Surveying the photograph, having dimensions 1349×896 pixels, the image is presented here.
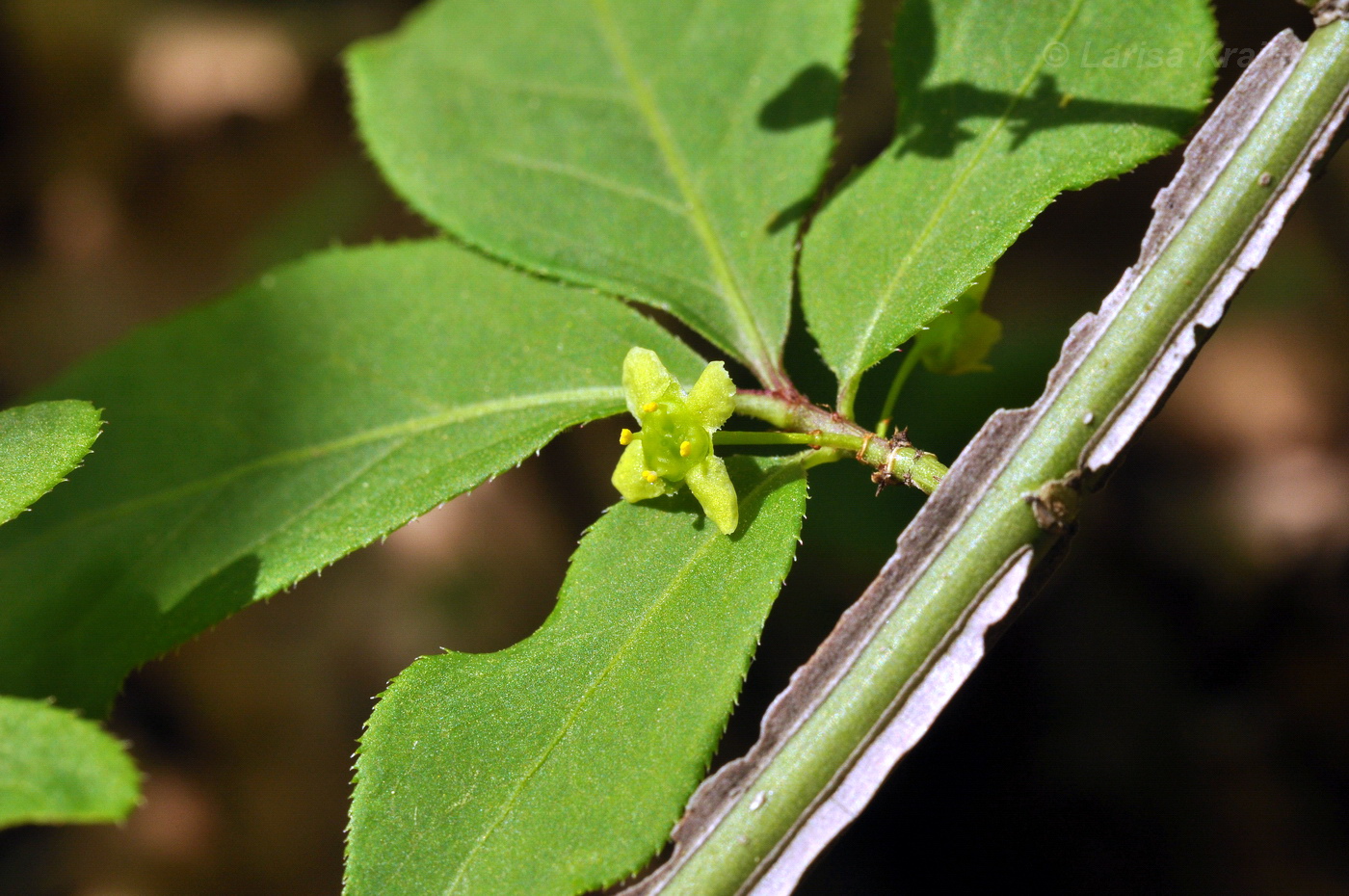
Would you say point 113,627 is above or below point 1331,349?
above

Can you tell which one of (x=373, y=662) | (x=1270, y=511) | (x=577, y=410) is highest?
(x=577, y=410)

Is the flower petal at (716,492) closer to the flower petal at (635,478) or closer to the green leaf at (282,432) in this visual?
the flower petal at (635,478)

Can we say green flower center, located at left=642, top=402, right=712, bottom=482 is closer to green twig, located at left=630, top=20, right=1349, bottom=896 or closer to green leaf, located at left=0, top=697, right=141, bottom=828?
green twig, located at left=630, top=20, right=1349, bottom=896

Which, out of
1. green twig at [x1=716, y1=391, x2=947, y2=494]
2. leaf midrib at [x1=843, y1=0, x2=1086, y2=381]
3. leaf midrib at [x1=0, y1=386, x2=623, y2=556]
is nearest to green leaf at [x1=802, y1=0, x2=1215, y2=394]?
leaf midrib at [x1=843, y1=0, x2=1086, y2=381]

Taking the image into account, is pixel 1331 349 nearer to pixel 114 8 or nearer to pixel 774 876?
pixel 774 876

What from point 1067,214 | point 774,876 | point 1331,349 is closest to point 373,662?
point 774,876

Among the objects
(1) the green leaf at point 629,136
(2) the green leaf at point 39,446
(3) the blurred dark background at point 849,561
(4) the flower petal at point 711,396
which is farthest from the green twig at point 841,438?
(3) the blurred dark background at point 849,561

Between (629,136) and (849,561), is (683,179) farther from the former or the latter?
(849,561)
